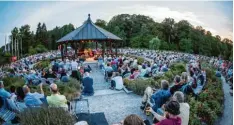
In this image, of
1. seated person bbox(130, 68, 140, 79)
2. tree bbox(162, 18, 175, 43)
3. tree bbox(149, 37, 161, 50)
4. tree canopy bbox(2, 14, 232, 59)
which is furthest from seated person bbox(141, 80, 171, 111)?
tree bbox(162, 18, 175, 43)

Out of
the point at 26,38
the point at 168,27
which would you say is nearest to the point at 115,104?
the point at 26,38

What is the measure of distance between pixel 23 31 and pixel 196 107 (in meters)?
39.0

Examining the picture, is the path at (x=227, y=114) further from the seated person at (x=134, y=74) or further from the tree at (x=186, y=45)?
the tree at (x=186, y=45)

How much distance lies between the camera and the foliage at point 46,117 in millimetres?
4086

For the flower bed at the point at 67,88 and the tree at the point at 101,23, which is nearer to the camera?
the flower bed at the point at 67,88

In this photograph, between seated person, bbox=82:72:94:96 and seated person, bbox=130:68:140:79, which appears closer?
seated person, bbox=82:72:94:96

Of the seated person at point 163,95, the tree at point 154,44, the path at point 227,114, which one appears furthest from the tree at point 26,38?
the seated person at point 163,95

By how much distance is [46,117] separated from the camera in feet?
13.5

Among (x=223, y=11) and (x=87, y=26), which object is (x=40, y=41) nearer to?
(x=87, y=26)

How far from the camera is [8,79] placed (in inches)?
360

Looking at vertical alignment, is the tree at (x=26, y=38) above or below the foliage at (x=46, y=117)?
above

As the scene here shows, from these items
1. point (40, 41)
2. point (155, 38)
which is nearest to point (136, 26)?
point (155, 38)

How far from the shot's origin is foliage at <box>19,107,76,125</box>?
4.09m

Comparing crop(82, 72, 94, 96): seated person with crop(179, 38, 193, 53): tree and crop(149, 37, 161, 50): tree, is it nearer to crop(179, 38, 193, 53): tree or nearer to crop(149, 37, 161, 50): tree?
crop(149, 37, 161, 50): tree
